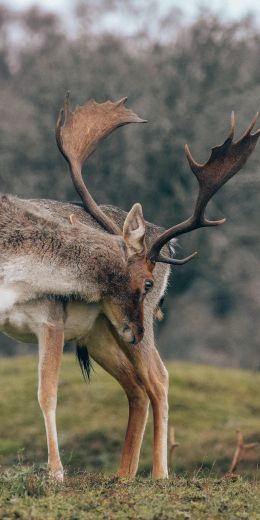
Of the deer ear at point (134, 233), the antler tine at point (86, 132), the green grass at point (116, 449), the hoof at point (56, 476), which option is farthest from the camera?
the antler tine at point (86, 132)

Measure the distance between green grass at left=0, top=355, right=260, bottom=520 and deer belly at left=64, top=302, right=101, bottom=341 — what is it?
49.6 inches

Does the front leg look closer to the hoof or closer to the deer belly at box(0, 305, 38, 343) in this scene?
the deer belly at box(0, 305, 38, 343)

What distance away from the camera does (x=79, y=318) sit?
1076 centimetres

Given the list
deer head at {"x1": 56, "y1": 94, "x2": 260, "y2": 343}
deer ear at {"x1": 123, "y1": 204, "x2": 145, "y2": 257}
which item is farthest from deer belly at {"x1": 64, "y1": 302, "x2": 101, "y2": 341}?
deer ear at {"x1": 123, "y1": 204, "x2": 145, "y2": 257}

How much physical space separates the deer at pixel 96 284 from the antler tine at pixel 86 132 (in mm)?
32

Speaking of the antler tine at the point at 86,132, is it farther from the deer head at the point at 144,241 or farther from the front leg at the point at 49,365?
the front leg at the point at 49,365

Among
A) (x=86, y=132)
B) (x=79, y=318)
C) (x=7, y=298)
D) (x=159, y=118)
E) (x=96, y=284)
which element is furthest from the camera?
(x=159, y=118)

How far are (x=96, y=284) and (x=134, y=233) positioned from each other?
0.62 m

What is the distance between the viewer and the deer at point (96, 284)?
10.3 m

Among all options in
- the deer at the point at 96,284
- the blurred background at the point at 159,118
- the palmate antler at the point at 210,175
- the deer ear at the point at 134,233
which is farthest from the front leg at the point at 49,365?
the blurred background at the point at 159,118

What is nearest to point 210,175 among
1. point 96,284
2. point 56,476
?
point 96,284

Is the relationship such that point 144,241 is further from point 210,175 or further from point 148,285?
point 210,175

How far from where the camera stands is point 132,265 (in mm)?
10820

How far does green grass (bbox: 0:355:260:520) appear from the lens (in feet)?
25.9
